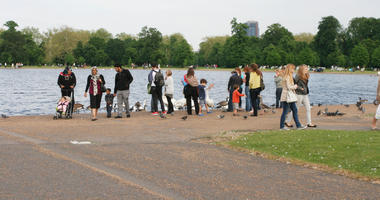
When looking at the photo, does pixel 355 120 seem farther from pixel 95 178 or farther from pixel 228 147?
pixel 95 178

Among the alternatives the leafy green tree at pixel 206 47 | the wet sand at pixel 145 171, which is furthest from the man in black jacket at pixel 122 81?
the leafy green tree at pixel 206 47

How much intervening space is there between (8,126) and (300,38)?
156 meters

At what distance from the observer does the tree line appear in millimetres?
122562

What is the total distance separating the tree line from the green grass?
111 meters

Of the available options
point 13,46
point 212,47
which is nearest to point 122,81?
point 13,46

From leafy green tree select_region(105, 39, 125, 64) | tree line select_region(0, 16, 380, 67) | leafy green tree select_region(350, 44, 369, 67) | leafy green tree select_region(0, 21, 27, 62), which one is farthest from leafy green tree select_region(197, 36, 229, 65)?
leafy green tree select_region(0, 21, 27, 62)

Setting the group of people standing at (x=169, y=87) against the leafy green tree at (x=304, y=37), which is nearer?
the group of people standing at (x=169, y=87)

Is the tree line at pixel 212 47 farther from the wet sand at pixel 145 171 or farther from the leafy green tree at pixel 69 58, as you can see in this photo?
the wet sand at pixel 145 171

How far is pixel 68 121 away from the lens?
15.8 metres

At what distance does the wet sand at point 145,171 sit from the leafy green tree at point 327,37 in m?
120

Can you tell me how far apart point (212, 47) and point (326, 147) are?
474ft

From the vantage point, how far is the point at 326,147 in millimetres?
9734

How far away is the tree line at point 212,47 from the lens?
12256cm

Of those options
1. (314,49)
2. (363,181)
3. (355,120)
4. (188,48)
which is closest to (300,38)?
(314,49)
